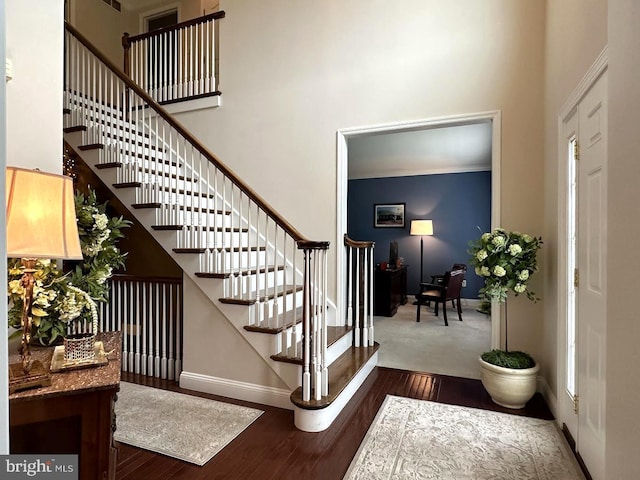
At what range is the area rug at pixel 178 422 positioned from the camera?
214cm

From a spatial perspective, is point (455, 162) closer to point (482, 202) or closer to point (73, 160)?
point (482, 202)

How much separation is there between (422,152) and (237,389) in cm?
515

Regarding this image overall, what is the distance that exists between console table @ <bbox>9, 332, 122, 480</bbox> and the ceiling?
14.8ft

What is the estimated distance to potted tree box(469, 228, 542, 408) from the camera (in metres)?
2.61

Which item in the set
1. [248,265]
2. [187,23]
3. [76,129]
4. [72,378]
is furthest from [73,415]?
[187,23]

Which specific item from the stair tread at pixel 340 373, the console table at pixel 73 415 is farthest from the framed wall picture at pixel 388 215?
the console table at pixel 73 415

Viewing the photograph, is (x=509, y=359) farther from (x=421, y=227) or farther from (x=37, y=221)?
(x=421, y=227)

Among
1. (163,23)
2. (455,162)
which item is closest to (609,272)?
(455,162)

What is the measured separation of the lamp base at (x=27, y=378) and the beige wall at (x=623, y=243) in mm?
1966

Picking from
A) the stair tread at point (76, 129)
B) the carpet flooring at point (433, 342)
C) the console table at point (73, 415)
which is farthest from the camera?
the carpet flooring at point (433, 342)

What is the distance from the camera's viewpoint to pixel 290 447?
7.06 ft

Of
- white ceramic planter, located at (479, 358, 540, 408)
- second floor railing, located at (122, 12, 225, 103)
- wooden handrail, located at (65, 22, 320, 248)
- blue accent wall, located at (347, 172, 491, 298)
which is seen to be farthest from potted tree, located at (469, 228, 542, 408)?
blue accent wall, located at (347, 172, 491, 298)

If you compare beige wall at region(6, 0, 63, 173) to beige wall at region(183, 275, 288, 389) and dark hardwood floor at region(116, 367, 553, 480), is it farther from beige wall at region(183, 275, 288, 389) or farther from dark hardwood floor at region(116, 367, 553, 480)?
dark hardwood floor at region(116, 367, 553, 480)

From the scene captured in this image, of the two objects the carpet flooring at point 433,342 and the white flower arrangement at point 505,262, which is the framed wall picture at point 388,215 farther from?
the white flower arrangement at point 505,262
